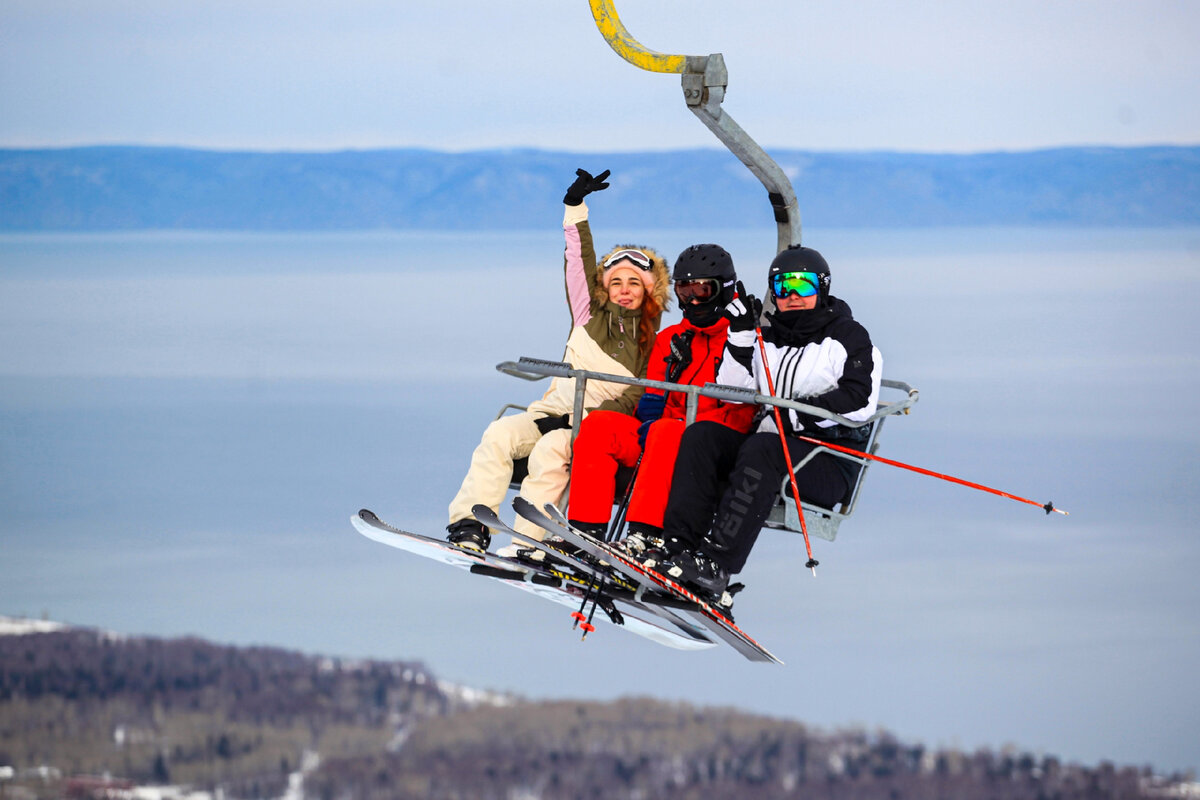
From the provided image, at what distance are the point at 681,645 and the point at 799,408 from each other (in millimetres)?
1934

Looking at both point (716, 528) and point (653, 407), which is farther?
point (653, 407)

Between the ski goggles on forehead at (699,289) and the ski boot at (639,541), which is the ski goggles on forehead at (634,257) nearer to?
the ski goggles on forehead at (699,289)

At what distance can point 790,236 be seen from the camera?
672 centimetres

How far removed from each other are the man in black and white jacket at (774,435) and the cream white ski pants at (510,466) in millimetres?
679

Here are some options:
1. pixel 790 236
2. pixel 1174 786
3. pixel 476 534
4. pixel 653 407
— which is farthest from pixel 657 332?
pixel 1174 786

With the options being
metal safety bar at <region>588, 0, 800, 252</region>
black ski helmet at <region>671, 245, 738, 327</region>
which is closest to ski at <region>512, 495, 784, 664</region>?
black ski helmet at <region>671, 245, 738, 327</region>

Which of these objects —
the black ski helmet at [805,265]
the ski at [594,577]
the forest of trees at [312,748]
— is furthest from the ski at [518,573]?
the forest of trees at [312,748]

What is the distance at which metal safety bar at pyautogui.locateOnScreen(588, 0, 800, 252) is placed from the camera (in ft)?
21.5

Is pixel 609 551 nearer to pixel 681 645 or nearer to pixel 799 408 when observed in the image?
pixel 799 408

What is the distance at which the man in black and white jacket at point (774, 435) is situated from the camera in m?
6.32

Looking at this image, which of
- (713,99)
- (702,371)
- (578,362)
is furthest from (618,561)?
(713,99)

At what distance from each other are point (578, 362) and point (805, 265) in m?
1.28

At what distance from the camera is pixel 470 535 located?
22.9ft

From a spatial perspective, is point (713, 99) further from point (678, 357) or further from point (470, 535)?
point (470, 535)
